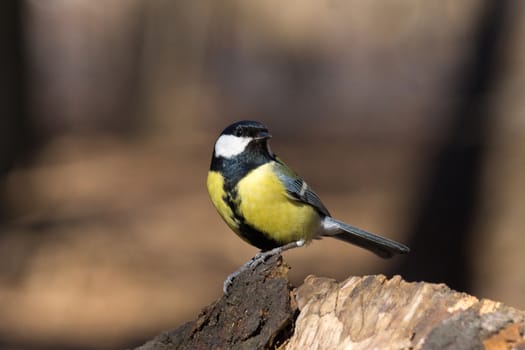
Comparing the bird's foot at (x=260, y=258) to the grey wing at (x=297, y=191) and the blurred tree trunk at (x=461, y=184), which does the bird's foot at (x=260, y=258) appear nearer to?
the grey wing at (x=297, y=191)

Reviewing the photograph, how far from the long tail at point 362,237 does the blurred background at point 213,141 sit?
113 inches

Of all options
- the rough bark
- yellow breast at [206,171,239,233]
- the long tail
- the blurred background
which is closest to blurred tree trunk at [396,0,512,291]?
the blurred background

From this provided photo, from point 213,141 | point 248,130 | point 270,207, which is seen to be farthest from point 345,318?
point 213,141

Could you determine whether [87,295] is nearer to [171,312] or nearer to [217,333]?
[171,312]

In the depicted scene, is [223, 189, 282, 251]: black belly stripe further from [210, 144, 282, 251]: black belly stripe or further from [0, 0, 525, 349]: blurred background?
[0, 0, 525, 349]: blurred background

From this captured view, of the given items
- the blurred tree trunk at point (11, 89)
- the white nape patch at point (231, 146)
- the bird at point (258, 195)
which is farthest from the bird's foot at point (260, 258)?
the blurred tree trunk at point (11, 89)

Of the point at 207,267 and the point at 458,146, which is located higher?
the point at 458,146

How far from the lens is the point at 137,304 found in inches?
307

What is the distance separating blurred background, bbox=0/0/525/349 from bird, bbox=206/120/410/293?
328 centimetres

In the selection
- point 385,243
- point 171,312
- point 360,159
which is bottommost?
point 171,312

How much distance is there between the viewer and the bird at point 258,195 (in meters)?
4.12

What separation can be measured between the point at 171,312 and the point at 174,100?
20.5 ft

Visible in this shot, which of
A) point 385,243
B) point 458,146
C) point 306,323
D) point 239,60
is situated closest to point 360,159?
point 458,146

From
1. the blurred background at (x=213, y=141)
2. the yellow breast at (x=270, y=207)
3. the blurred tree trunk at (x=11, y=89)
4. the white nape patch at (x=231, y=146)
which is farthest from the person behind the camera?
the blurred tree trunk at (x=11, y=89)
